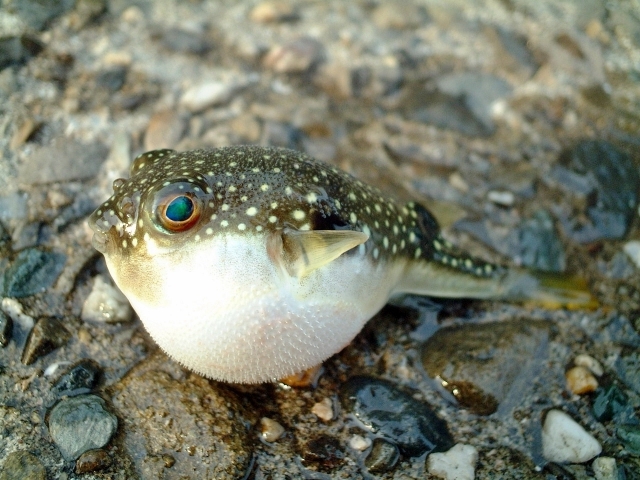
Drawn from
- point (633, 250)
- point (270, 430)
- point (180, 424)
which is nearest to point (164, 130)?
point (180, 424)

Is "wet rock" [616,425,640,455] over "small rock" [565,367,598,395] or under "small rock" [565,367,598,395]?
under

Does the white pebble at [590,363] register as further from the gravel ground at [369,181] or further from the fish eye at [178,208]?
the fish eye at [178,208]

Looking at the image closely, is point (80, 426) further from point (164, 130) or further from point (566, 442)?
point (566, 442)

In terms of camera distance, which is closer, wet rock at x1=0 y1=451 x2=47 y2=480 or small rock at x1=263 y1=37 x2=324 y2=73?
wet rock at x1=0 y1=451 x2=47 y2=480

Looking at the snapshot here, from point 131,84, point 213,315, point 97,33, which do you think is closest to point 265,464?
point 213,315

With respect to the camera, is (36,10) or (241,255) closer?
(241,255)

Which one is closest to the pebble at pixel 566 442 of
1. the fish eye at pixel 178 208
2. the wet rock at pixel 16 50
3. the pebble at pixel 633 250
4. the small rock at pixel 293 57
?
the pebble at pixel 633 250

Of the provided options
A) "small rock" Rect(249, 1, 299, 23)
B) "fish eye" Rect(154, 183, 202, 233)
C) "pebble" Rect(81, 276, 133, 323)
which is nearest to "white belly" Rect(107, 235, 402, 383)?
"fish eye" Rect(154, 183, 202, 233)

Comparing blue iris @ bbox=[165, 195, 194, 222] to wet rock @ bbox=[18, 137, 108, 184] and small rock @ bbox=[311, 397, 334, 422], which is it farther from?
wet rock @ bbox=[18, 137, 108, 184]
